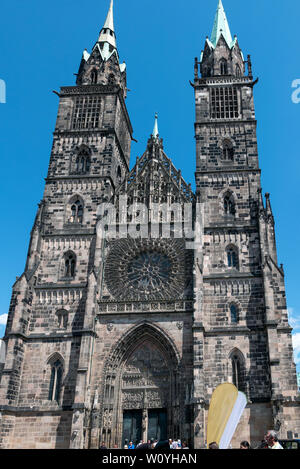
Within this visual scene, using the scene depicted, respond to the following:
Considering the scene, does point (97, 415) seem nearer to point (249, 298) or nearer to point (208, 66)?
point (249, 298)

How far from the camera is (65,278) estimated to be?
27.5m

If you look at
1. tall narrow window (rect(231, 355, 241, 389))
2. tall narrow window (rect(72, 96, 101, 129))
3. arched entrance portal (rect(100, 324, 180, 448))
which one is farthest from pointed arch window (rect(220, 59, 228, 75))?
tall narrow window (rect(231, 355, 241, 389))

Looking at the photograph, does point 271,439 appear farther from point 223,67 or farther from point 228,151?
point 223,67

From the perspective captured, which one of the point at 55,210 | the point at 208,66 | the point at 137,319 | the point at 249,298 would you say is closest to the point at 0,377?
the point at 137,319

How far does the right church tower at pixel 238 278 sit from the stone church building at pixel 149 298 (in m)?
0.07

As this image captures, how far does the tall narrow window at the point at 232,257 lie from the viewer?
2673 centimetres

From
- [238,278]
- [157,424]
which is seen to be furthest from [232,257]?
[157,424]

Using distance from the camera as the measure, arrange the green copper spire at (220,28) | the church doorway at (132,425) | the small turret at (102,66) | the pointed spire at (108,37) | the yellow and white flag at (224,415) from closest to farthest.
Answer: the yellow and white flag at (224,415), the church doorway at (132,425), the small turret at (102,66), the green copper spire at (220,28), the pointed spire at (108,37)

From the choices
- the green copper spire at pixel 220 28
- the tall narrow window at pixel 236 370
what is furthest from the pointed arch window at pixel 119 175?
the tall narrow window at pixel 236 370

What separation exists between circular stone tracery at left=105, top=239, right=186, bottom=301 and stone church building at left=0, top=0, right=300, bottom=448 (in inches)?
2.5

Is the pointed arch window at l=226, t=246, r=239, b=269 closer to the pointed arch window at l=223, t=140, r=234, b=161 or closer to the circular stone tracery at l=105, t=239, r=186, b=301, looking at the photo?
the circular stone tracery at l=105, t=239, r=186, b=301

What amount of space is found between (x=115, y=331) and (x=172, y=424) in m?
5.53

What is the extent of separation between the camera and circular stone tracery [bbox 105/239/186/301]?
26.1 metres

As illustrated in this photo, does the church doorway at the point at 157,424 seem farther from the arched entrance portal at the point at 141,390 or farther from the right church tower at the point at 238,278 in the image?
the right church tower at the point at 238,278
